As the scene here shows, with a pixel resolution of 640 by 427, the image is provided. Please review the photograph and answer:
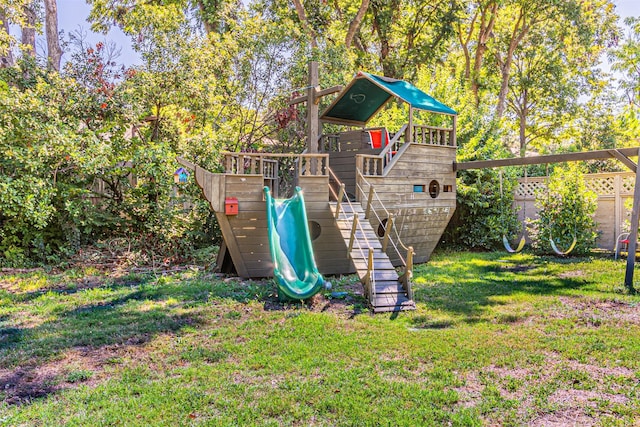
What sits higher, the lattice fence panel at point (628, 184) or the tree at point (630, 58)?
the tree at point (630, 58)

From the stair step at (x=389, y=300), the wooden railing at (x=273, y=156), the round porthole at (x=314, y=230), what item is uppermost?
the wooden railing at (x=273, y=156)

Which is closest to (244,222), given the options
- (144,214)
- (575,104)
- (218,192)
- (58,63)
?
(218,192)

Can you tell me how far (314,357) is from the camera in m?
5.14

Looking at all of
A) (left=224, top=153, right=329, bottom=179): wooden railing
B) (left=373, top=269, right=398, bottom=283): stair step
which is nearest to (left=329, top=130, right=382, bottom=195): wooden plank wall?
(left=224, top=153, right=329, bottom=179): wooden railing

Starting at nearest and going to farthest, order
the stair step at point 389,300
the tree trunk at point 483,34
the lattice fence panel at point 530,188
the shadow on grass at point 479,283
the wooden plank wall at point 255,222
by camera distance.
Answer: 1. the stair step at point 389,300
2. the shadow on grass at point 479,283
3. the wooden plank wall at point 255,222
4. the lattice fence panel at point 530,188
5. the tree trunk at point 483,34

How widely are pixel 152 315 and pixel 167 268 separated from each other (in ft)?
14.6

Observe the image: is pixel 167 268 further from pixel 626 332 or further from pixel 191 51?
pixel 626 332

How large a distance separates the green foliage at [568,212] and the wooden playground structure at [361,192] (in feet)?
8.87

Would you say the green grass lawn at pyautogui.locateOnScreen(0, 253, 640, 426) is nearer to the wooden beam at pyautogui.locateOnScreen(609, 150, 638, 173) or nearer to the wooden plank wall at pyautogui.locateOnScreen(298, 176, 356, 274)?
the wooden plank wall at pyautogui.locateOnScreen(298, 176, 356, 274)

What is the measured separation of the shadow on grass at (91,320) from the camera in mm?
4773

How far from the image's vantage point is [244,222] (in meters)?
9.00

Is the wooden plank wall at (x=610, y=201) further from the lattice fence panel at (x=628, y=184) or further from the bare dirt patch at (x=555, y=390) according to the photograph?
the bare dirt patch at (x=555, y=390)

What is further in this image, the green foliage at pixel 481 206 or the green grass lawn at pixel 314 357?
the green foliage at pixel 481 206

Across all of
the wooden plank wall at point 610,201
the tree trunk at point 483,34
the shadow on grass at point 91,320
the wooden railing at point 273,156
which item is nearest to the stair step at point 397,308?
the shadow on grass at point 91,320
